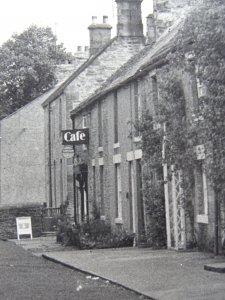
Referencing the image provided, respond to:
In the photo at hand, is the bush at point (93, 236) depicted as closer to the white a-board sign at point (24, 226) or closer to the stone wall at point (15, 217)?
the white a-board sign at point (24, 226)

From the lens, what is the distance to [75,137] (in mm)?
29969

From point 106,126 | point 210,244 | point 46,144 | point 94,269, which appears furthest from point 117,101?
point 46,144

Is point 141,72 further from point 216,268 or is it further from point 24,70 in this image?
point 24,70

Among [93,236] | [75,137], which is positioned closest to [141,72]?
[93,236]

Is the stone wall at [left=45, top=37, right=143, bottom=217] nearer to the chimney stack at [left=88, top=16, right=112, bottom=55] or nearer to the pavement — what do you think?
the chimney stack at [left=88, top=16, right=112, bottom=55]

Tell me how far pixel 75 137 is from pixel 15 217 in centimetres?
690

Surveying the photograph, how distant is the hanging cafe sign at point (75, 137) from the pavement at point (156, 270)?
8109 mm

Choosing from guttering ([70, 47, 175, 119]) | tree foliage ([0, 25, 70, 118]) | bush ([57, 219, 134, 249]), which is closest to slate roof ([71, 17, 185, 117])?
guttering ([70, 47, 175, 119])

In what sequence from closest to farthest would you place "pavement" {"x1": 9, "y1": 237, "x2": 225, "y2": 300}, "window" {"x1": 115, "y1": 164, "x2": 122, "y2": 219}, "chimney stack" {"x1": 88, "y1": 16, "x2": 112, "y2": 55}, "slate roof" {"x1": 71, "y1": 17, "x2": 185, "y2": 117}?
"pavement" {"x1": 9, "y1": 237, "x2": 225, "y2": 300}
"slate roof" {"x1": 71, "y1": 17, "x2": 185, "y2": 117}
"window" {"x1": 115, "y1": 164, "x2": 122, "y2": 219}
"chimney stack" {"x1": 88, "y1": 16, "x2": 112, "y2": 55}

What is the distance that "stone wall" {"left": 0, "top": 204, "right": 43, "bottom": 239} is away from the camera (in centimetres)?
3422

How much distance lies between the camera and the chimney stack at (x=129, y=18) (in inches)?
1287

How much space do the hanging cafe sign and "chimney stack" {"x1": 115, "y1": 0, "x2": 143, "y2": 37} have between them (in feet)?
20.7

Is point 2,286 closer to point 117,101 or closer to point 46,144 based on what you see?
point 117,101

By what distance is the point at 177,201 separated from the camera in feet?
63.6
